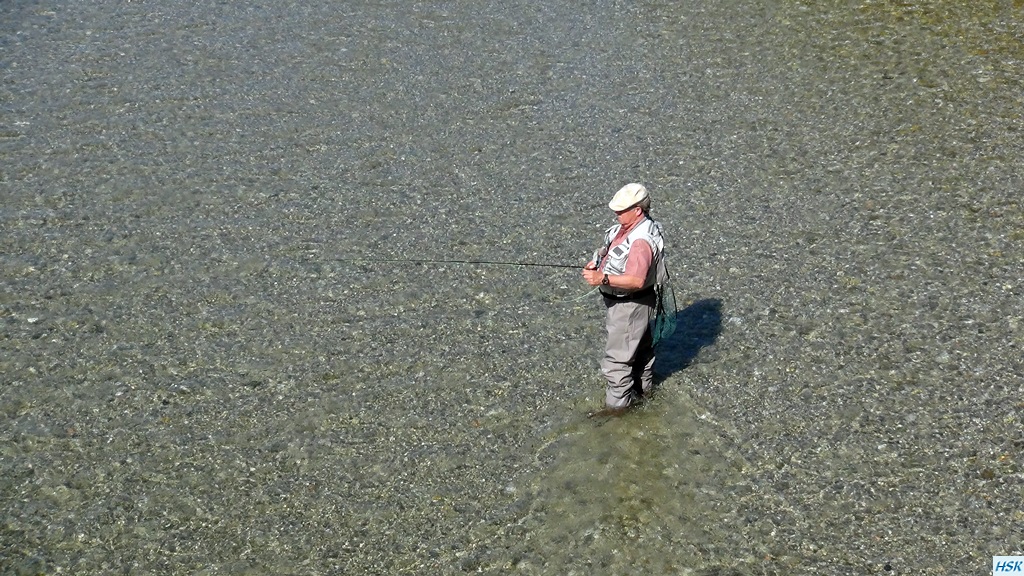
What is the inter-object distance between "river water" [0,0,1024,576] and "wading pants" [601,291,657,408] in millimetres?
246

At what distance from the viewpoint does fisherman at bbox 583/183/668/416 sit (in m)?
7.59

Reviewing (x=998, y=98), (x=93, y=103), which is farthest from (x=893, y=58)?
(x=93, y=103)

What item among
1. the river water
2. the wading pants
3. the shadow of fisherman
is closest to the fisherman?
the wading pants

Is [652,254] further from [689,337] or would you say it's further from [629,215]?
[689,337]

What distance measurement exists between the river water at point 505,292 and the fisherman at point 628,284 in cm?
41

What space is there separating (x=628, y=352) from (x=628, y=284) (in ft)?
2.30

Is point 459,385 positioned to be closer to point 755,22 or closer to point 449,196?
point 449,196

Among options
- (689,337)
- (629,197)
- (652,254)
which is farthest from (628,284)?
(689,337)

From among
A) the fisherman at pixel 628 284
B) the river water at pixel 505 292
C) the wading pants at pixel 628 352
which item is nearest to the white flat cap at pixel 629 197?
the fisherman at pixel 628 284

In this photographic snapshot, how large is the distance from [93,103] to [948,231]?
10710mm

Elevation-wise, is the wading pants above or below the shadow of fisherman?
above

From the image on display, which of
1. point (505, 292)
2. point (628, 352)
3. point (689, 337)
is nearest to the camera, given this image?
point (628, 352)

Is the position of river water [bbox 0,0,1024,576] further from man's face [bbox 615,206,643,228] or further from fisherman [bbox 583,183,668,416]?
man's face [bbox 615,206,643,228]

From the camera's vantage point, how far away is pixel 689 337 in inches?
366
